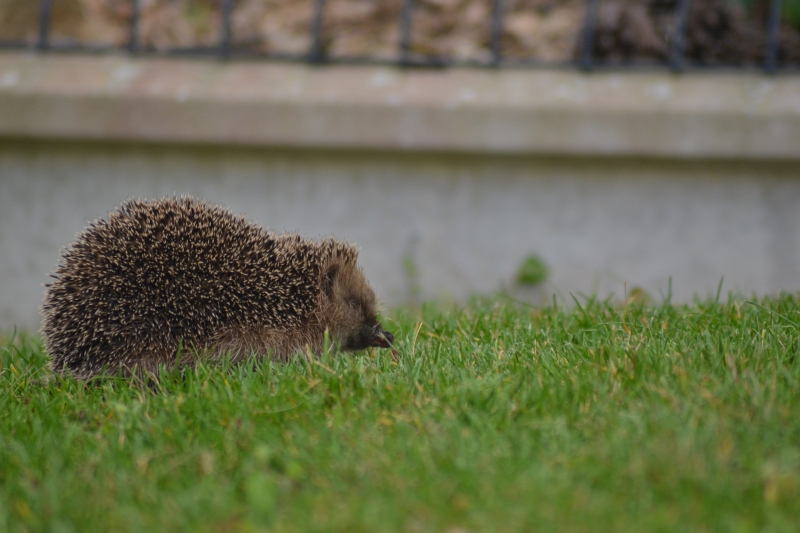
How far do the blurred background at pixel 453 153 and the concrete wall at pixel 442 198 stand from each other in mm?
15

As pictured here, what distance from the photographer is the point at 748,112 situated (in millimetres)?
6109

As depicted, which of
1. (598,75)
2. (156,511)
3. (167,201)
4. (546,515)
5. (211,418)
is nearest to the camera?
(546,515)

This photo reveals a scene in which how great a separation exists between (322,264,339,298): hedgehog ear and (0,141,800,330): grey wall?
2.37 metres

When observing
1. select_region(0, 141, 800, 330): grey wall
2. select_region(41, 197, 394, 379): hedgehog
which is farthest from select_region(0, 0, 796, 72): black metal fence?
select_region(41, 197, 394, 379): hedgehog

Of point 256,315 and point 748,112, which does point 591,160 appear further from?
point 256,315

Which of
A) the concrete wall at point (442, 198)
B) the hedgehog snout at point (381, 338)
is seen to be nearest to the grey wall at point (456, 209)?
the concrete wall at point (442, 198)

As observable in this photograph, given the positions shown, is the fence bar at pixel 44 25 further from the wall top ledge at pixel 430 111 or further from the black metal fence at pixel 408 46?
the wall top ledge at pixel 430 111

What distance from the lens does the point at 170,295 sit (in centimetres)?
369

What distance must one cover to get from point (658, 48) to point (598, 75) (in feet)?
2.57

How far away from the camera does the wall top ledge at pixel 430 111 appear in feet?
20.3

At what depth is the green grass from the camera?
2205 millimetres

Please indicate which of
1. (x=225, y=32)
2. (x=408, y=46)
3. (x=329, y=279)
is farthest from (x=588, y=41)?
(x=329, y=279)

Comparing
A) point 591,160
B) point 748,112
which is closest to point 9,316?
point 591,160

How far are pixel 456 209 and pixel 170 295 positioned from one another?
135 inches
